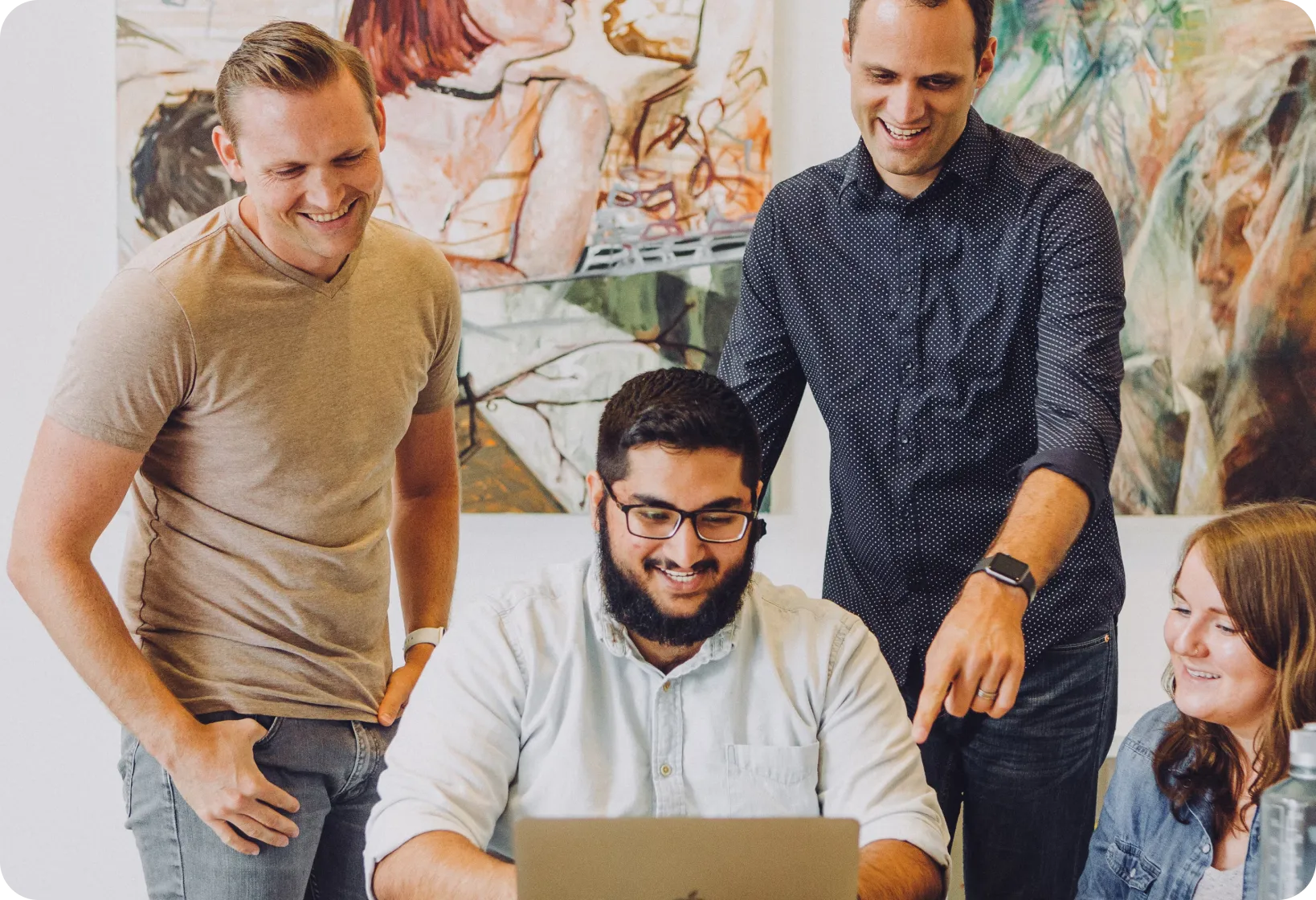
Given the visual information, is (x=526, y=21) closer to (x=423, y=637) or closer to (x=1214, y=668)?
(x=423, y=637)

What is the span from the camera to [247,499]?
1.61m

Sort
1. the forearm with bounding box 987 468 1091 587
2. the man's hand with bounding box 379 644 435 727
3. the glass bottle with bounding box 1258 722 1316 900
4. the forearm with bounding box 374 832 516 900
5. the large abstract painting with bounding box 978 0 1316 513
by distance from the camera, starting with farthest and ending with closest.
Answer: the large abstract painting with bounding box 978 0 1316 513, the man's hand with bounding box 379 644 435 727, the forearm with bounding box 987 468 1091 587, the forearm with bounding box 374 832 516 900, the glass bottle with bounding box 1258 722 1316 900

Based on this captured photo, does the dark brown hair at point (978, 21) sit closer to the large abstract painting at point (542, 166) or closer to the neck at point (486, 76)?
the large abstract painting at point (542, 166)

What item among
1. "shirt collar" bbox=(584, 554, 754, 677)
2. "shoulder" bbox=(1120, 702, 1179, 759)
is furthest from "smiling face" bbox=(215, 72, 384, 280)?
"shoulder" bbox=(1120, 702, 1179, 759)

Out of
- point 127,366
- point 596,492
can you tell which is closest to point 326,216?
point 127,366

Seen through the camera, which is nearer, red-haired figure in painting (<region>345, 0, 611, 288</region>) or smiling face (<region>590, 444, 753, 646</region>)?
smiling face (<region>590, 444, 753, 646</region>)

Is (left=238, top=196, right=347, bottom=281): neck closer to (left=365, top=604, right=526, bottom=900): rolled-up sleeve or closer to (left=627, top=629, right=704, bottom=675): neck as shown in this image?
(left=365, top=604, right=526, bottom=900): rolled-up sleeve

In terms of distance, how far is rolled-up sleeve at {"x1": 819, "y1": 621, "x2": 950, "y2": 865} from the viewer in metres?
1.48

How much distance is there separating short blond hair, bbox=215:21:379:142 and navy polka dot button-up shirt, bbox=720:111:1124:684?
2.32 ft

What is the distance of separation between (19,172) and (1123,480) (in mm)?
2414

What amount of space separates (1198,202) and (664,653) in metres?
1.65

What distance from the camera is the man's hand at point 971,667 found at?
4.01 feet

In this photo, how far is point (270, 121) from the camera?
1562mm

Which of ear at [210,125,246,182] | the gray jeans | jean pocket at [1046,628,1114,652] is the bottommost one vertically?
the gray jeans
